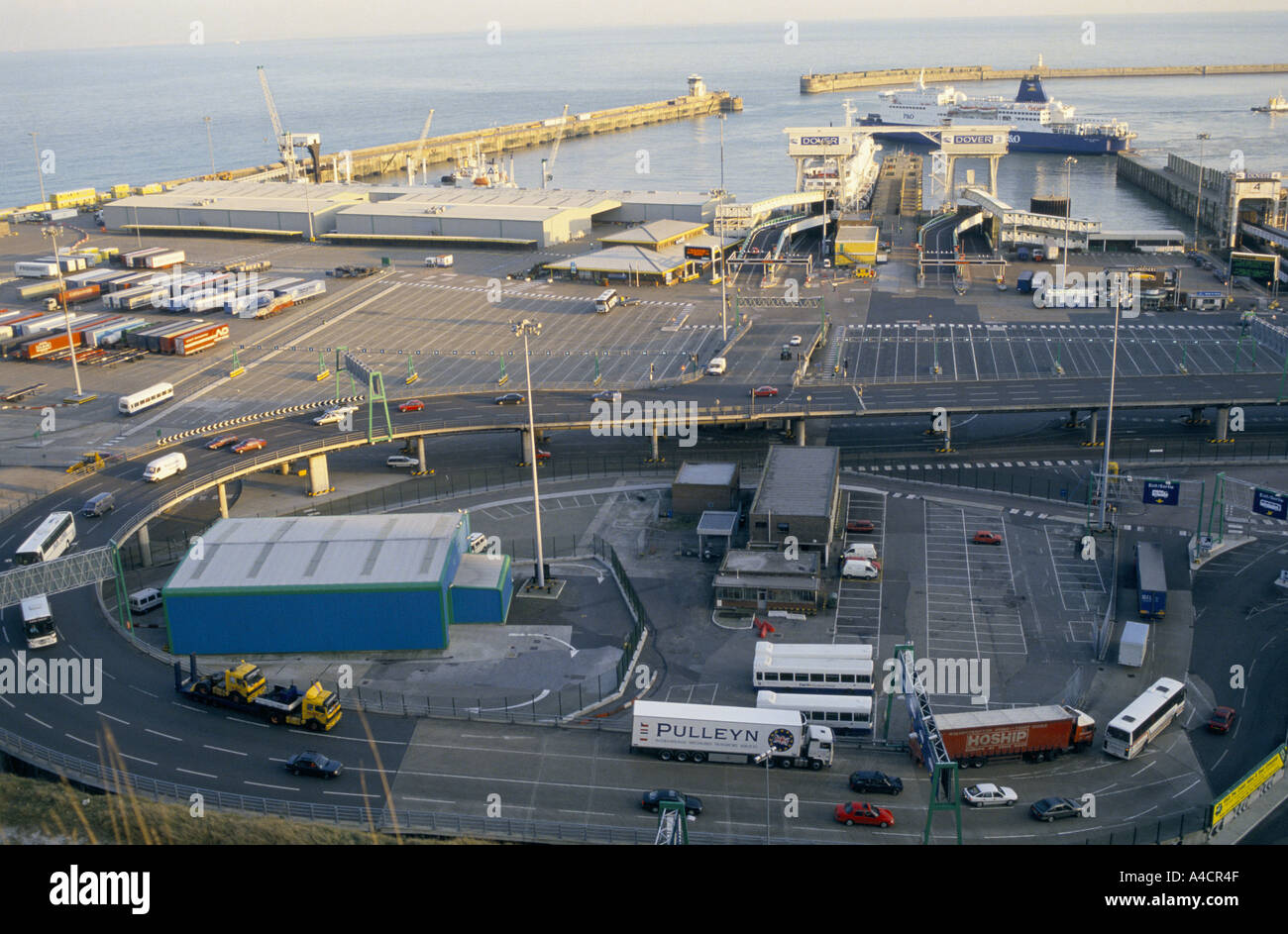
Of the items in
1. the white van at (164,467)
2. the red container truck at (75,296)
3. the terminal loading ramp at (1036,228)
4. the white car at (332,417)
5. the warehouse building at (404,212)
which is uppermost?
the warehouse building at (404,212)

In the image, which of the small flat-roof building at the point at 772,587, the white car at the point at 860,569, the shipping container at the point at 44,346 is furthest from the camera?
the shipping container at the point at 44,346

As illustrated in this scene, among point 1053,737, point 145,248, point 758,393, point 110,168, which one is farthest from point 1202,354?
point 110,168

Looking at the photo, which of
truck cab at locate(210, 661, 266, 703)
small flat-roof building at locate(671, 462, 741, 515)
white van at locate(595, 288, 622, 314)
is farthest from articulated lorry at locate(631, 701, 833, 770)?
white van at locate(595, 288, 622, 314)

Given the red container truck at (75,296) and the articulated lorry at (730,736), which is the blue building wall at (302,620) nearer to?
the articulated lorry at (730,736)

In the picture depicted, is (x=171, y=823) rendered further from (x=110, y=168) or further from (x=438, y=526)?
(x=110, y=168)

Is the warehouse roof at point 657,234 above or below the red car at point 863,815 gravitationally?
above

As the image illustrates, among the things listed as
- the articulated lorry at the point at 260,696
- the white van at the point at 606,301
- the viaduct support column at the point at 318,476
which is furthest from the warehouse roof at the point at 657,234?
the articulated lorry at the point at 260,696

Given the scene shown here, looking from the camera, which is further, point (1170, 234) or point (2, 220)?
point (2, 220)
